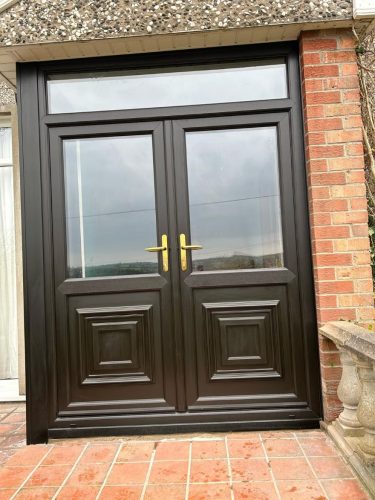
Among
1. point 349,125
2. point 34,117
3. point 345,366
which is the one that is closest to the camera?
point 345,366

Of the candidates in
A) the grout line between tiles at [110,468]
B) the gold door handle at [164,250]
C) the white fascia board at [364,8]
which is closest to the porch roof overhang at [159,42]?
the white fascia board at [364,8]

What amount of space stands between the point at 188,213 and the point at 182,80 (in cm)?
93

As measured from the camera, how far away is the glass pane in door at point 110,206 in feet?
9.21

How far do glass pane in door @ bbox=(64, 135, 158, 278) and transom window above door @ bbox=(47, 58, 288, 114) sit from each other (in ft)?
0.85

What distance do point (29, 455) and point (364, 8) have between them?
11.2ft

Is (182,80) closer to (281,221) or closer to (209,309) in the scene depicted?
(281,221)

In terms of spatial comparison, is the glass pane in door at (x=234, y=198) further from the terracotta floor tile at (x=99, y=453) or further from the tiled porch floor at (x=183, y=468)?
the terracotta floor tile at (x=99, y=453)

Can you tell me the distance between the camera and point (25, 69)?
2.80 m

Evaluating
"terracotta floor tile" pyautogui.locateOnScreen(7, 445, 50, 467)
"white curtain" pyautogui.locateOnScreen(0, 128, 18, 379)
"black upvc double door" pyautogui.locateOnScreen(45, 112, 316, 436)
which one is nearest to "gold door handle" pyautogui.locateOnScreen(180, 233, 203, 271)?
"black upvc double door" pyautogui.locateOnScreen(45, 112, 316, 436)

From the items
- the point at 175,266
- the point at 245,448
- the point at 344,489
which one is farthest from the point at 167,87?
the point at 344,489

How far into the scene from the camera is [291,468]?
7.13ft

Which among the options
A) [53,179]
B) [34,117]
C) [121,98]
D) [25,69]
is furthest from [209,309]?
[25,69]

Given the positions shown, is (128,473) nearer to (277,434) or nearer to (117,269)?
(277,434)

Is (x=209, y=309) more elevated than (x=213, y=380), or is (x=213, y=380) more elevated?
(x=209, y=309)
